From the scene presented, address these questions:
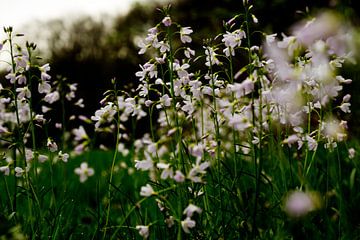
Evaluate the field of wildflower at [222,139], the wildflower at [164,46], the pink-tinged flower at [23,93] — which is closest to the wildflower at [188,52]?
the field of wildflower at [222,139]

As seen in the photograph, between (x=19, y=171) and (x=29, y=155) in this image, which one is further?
(x=29, y=155)

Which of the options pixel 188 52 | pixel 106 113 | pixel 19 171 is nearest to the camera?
pixel 106 113

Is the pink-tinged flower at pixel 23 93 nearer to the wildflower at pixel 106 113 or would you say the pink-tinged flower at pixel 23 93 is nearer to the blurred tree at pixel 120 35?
the wildflower at pixel 106 113

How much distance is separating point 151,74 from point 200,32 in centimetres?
1387

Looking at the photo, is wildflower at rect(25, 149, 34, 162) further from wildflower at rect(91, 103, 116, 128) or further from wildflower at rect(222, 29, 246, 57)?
wildflower at rect(222, 29, 246, 57)

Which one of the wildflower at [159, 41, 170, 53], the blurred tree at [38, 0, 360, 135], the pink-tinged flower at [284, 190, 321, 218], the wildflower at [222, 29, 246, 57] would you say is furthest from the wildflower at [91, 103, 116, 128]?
the blurred tree at [38, 0, 360, 135]

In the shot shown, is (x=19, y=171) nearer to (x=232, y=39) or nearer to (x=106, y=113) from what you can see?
(x=106, y=113)

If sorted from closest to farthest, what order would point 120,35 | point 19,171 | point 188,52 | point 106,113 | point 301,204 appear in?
point 301,204
point 106,113
point 19,171
point 188,52
point 120,35

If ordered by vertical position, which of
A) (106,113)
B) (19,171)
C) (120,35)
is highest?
(120,35)

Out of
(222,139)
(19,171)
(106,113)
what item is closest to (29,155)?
(19,171)

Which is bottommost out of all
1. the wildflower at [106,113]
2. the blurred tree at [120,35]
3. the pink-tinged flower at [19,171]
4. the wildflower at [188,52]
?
the pink-tinged flower at [19,171]

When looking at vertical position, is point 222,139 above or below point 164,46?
below

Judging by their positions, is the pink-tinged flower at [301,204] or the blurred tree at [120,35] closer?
the pink-tinged flower at [301,204]

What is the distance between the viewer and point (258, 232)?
102 inches
